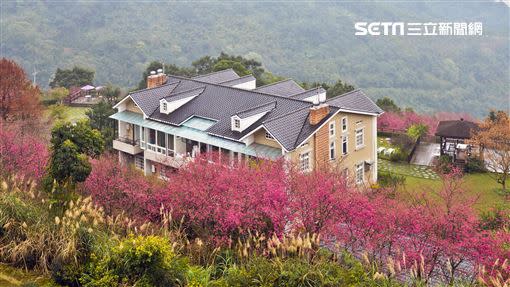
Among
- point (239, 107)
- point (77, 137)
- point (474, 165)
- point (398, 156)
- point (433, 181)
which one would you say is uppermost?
point (239, 107)

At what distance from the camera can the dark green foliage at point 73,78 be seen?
223ft

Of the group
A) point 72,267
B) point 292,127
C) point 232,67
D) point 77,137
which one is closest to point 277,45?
point 232,67

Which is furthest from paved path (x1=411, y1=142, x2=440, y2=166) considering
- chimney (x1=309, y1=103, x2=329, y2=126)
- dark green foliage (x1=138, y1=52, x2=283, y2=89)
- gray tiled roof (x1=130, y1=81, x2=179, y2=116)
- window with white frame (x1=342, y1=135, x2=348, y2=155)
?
gray tiled roof (x1=130, y1=81, x2=179, y2=116)

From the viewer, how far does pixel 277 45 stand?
128250 mm

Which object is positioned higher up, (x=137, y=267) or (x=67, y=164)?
(x=67, y=164)

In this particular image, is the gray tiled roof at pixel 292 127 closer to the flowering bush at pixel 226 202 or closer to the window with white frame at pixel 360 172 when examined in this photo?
the window with white frame at pixel 360 172

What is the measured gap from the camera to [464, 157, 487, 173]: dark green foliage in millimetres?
39219

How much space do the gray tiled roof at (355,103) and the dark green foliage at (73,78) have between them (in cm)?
4171

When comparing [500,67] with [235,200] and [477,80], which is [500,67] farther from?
→ [235,200]

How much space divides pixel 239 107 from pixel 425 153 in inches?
692

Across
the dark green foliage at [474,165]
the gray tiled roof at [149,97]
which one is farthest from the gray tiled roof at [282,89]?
the dark green foliage at [474,165]

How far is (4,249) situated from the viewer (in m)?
13.7

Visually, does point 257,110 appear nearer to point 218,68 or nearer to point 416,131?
point 416,131

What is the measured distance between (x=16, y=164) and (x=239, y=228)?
1104cm
